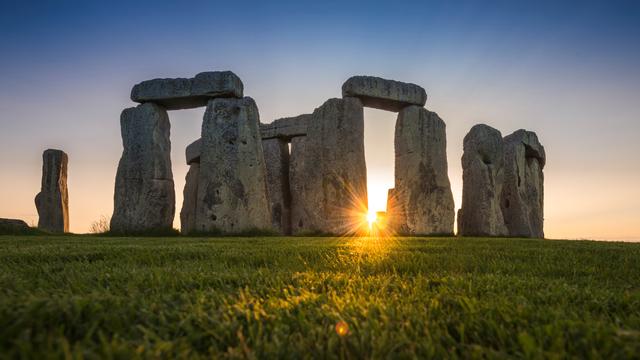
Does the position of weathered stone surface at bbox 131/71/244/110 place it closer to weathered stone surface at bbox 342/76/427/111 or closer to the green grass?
weathered stone surface at bbox 342/76/427/111

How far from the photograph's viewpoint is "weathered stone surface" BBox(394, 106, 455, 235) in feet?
40.5

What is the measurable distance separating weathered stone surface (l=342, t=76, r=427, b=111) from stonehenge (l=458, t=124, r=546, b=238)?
2563 millimetres

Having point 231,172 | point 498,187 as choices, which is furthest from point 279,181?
point 498,187

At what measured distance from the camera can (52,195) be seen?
1645 centimetres

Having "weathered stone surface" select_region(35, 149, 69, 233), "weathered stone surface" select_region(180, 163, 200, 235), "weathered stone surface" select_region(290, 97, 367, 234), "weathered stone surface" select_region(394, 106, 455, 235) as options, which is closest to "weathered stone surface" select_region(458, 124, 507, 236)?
"weathered stone surface" select_region(394, 106, 455, 235)

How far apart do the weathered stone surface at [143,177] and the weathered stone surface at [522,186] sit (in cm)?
1052

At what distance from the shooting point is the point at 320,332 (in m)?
1.39

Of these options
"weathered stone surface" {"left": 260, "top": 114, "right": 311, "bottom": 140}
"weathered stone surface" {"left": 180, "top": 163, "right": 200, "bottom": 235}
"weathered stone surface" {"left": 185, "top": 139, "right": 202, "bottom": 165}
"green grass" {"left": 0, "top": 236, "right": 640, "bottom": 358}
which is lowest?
"green grass" {"left": 0, "top": 236, "right": 640, "bottom": 358}

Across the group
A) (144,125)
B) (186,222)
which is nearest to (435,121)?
(144,125)

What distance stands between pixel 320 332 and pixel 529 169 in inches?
669

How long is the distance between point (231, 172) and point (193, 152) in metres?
6.29

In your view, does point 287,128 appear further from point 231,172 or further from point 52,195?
point 52,195

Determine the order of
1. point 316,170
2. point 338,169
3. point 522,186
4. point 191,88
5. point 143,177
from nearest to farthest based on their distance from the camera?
point 191,88, point 143,177, point 338,169, point 316,170, point 522,186

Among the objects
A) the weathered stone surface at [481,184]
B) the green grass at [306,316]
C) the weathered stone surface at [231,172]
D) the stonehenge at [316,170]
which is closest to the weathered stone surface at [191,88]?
the stonehenge at [316,170]
